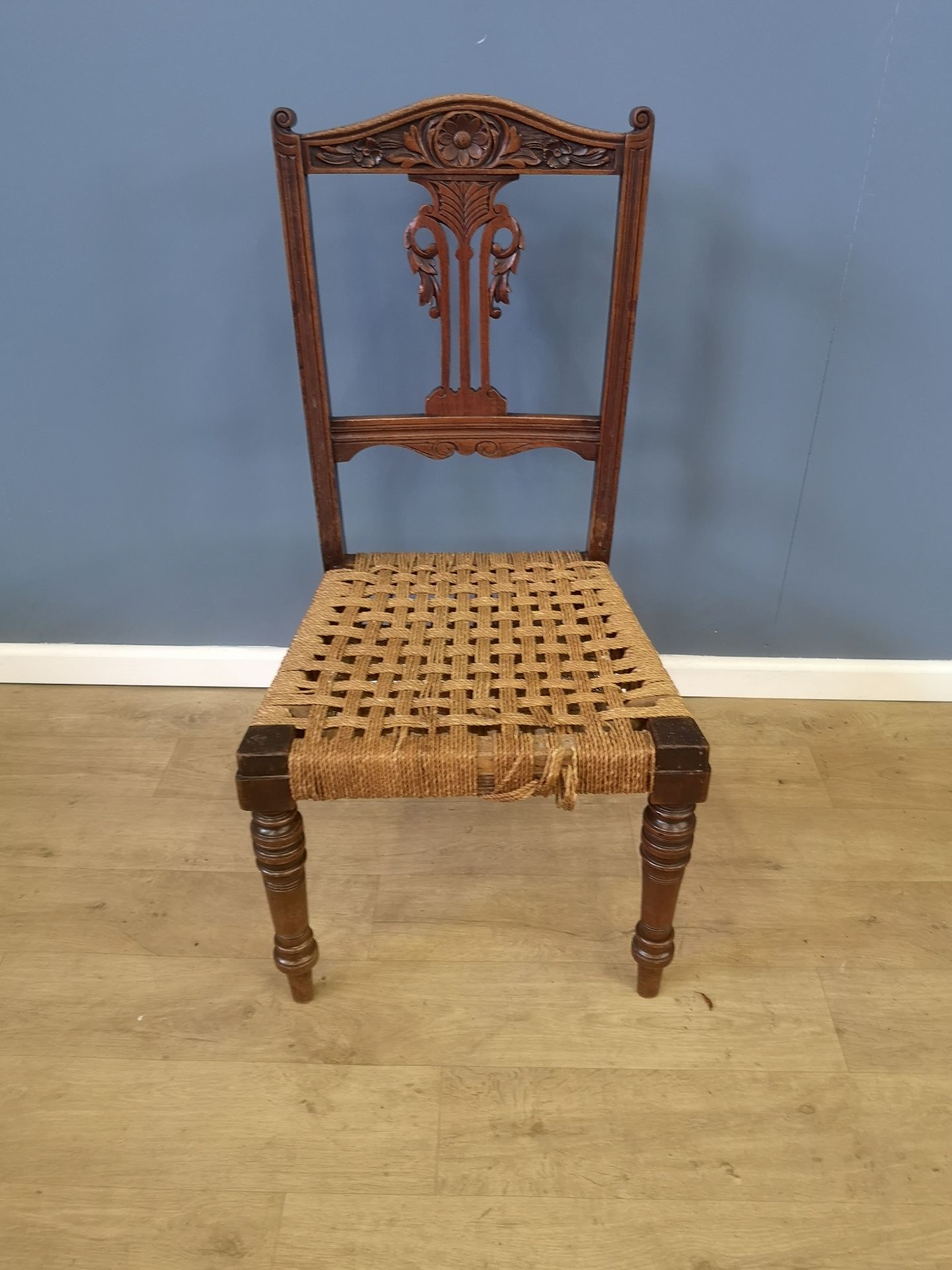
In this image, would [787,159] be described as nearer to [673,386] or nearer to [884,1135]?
[673,386]

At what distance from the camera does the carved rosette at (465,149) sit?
1097 millimetres

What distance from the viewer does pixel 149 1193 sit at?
3.34ft

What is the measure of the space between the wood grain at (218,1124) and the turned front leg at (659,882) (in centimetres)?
32

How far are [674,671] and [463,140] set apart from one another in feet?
3.41

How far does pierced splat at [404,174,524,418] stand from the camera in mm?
1133

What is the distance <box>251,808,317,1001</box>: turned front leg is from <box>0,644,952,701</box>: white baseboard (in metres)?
0.74

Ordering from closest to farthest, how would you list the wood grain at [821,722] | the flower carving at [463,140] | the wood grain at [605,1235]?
the wood grain at [605,1235] < the flower carving at [463,140] < the wood grain at [821,722]

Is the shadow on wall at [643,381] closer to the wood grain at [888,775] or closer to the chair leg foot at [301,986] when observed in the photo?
the wood grain at [888,775]

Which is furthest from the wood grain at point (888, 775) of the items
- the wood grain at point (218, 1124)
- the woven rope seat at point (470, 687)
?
the wood grain at point (218, 1124)

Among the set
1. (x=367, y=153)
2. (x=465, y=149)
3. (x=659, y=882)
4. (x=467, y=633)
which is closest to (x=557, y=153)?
(x=465, y=149)

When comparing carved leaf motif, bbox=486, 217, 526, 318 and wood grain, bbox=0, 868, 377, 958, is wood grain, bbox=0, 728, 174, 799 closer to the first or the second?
wood grain, bbox=0, 868, 377, 958

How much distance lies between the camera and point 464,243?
116 cm

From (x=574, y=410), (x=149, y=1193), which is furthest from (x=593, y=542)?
(x=149, y=1193)

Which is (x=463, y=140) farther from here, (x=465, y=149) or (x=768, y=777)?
(x=768, y=777)
